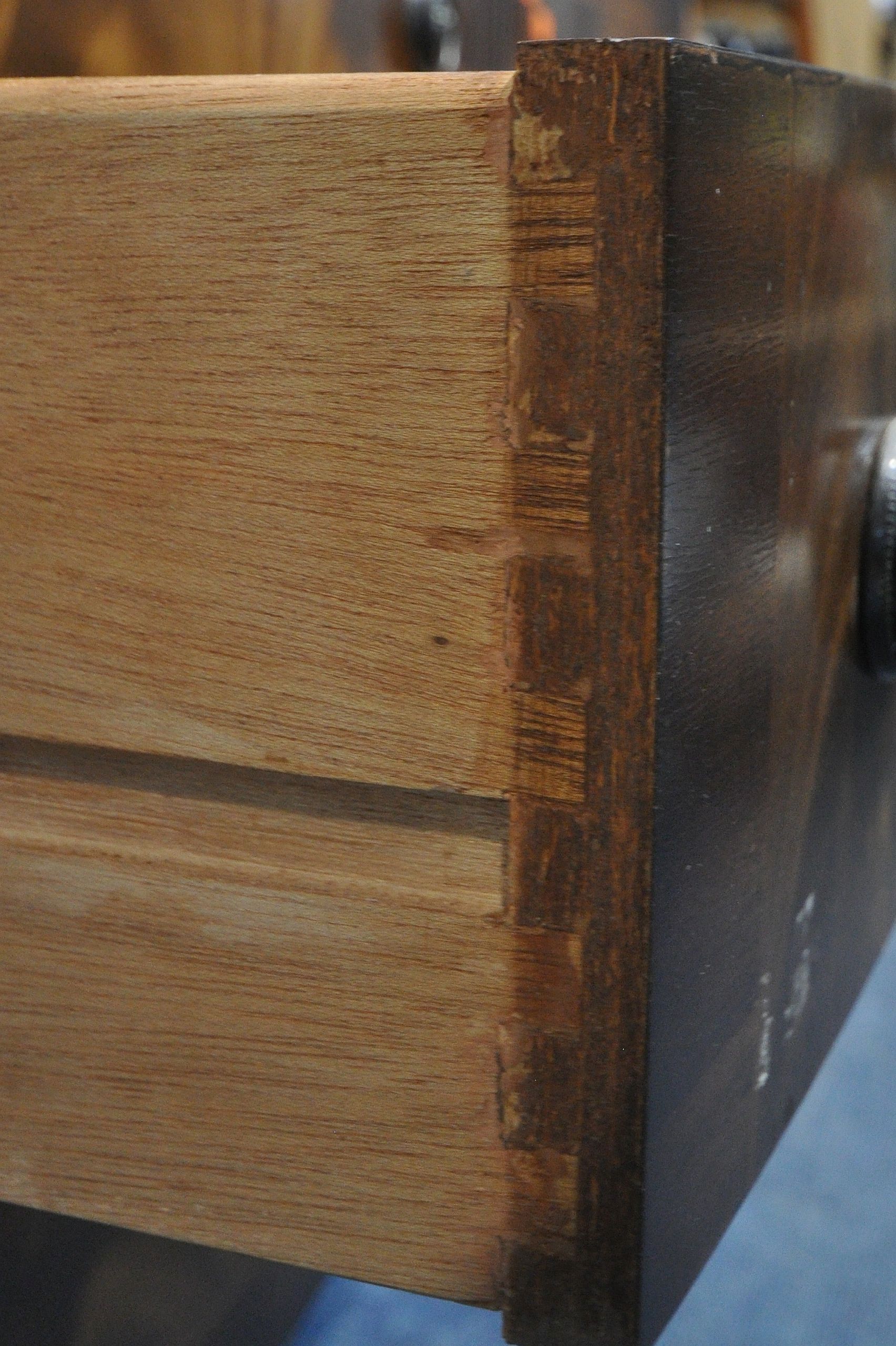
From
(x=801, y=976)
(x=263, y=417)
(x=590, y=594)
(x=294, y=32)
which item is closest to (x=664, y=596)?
(x=590, y=594)

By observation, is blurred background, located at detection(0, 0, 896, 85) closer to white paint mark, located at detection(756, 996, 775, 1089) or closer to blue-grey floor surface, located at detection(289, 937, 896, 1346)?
white paint mark, located at detection(756, 996, 775, 1089)

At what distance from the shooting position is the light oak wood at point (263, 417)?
0.41 meters

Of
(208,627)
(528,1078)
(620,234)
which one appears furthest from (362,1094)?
(620,234)

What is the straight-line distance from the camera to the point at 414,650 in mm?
435

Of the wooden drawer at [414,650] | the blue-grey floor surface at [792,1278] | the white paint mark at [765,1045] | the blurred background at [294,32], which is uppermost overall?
the blurred background at [294,32]

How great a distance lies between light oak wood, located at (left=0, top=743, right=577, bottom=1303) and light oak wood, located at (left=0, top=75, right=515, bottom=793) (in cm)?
3

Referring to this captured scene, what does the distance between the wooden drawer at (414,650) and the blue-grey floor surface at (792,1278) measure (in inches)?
19.2

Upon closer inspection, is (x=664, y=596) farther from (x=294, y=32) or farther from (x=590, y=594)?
(x=294, y=32)

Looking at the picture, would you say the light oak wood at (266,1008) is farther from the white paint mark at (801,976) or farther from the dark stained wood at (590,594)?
the white paint mark at (801,976)

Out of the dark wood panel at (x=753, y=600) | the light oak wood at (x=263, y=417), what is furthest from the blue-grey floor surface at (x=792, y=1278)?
the light oak wood at (x=263, y=417)

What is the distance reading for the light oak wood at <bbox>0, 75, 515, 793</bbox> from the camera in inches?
16.2

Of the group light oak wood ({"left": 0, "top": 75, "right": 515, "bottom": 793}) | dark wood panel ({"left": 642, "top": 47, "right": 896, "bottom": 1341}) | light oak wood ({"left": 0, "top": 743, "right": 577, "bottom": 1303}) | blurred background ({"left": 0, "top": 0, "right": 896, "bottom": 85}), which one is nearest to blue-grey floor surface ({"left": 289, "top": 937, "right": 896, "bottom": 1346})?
dark wood panel ({"left": 642, "top": 47, "right": 896, "bottom": 1341})

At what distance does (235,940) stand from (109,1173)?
111 millimetres

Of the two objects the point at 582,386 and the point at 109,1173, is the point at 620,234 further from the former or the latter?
the point at 109,1173
